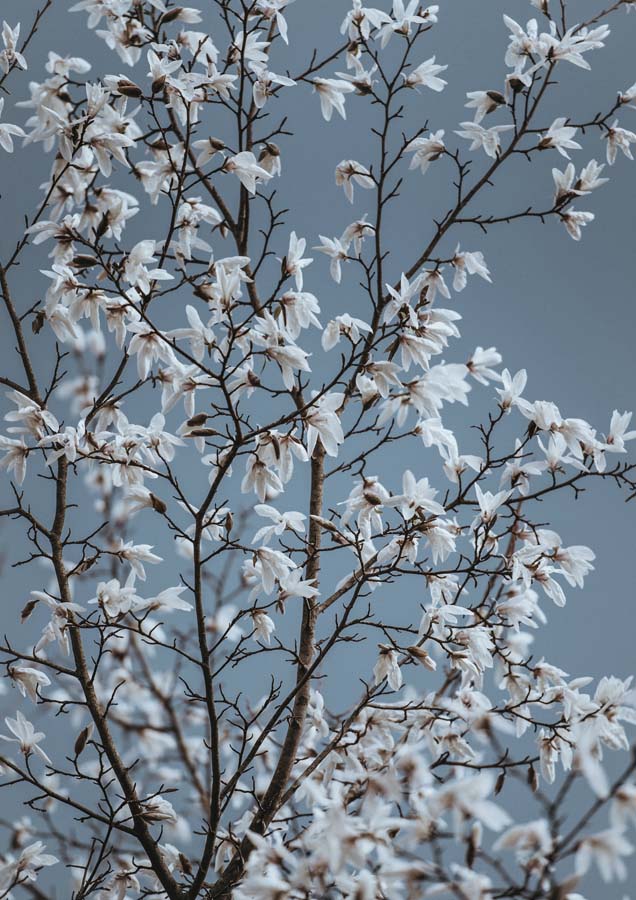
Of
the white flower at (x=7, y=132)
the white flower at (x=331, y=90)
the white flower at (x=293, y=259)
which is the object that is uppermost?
the white flower at (x=331, y=90)

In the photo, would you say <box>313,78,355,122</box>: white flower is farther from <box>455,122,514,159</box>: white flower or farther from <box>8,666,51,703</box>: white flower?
<box>8,666,51,703</box>: white flower

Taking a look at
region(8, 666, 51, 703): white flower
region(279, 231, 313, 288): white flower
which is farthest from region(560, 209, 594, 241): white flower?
region(8, 666, 51, 703): white flower

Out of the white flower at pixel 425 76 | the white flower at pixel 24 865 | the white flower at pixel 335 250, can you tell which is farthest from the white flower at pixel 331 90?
the white flower at pixel 24 865

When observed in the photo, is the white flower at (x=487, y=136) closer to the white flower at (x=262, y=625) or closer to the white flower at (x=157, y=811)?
the white flower at (x=262, y=625)

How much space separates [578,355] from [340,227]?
811 millimetres

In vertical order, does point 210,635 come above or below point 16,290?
Answer: below

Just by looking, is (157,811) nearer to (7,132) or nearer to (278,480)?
(278,480)

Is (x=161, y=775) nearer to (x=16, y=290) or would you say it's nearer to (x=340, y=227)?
(x=16, y=290)

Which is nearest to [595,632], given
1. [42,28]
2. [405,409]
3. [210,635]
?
[210,635]

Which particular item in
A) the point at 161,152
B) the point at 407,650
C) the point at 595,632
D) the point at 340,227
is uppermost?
the point at 340,227

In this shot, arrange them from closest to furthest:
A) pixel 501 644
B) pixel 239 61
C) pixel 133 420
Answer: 1. pixel 501 644
2. pixel 239 61
3. pixel 133 420

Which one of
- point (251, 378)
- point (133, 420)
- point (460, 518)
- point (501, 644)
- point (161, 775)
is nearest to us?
point (251, 378)

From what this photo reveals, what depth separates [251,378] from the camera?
1232mm

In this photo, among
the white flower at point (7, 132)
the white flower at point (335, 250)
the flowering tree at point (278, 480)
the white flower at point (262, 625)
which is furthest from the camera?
the white flower at point (335, 250)
